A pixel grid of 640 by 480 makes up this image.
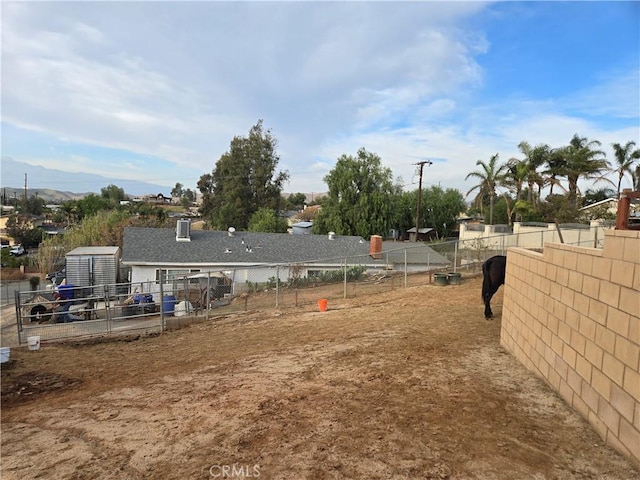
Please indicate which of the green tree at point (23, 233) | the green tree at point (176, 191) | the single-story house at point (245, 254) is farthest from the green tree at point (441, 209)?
the green tree at point (176, 191)

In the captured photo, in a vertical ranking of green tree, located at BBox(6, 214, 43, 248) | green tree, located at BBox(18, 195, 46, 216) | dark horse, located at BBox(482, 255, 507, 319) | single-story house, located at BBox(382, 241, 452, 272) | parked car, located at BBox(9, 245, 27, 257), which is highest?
green tree, located at BBox(18, 195, 46, 216)

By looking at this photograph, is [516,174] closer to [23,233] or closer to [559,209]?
[559,209]

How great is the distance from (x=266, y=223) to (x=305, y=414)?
3604 cm

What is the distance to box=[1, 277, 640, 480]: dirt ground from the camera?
12.0 feet

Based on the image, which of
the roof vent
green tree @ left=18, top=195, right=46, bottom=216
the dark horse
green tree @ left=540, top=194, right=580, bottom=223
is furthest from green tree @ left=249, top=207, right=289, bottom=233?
green tree @ left=18, top=195, right=46, bottom=216

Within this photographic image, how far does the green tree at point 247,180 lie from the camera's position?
46.1 metres

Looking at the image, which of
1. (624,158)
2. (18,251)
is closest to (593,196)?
(624,158)

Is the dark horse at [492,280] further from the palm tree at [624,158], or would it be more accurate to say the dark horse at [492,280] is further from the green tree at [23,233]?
the green tree at [23,233]

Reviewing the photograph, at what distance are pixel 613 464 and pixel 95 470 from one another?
15.3ft

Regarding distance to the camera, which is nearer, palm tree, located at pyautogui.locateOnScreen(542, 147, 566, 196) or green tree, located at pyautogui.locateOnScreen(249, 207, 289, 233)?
palm tree, located at pyautogui.locateOnScreen(542, 147, 566, 196)

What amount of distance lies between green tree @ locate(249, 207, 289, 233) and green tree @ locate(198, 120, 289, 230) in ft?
14.4

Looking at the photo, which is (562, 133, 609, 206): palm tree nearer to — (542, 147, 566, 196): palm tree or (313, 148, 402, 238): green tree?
(542, 147, 566, 196): palm tree

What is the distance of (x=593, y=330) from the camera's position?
427cm

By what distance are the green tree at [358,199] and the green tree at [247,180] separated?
8290 millimetres
